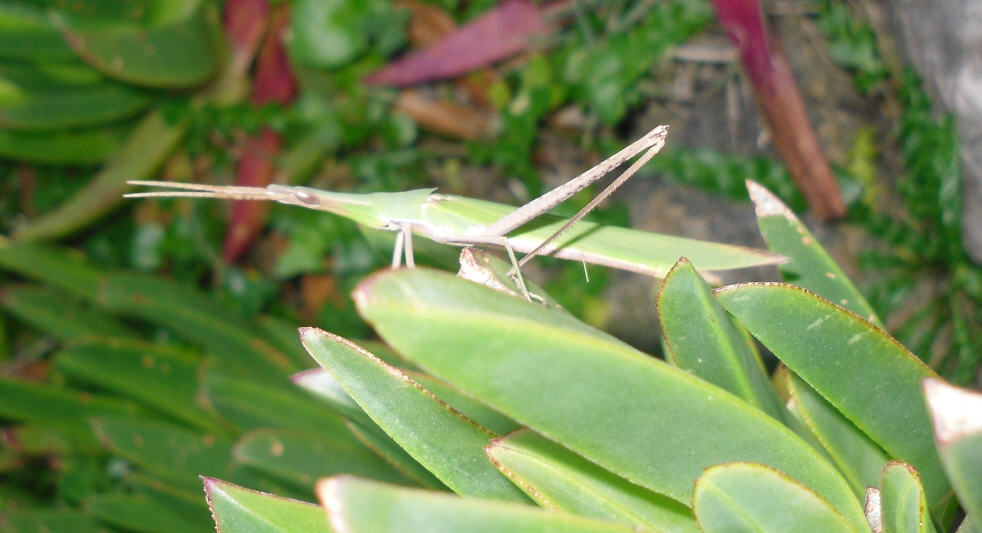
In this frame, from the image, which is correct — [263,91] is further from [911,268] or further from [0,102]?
[911,268]

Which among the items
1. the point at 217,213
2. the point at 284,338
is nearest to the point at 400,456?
the point at 284,338

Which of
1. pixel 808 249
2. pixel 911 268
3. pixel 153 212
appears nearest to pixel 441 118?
pixel 153 212

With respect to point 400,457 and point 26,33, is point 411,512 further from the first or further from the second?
point 26,33

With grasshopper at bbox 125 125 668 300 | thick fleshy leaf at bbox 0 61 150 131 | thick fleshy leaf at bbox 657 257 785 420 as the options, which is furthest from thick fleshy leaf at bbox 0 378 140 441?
thick fleshy leaf at bbox 657 257 785 420

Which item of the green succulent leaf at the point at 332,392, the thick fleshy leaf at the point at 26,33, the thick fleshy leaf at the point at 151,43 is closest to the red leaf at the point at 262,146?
the thick fleshy leaf at the point at 151,43

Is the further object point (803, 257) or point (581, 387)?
point (803, 257)

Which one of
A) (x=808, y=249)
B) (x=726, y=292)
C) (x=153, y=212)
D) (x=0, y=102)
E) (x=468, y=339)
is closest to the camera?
(x=468, y=339)
